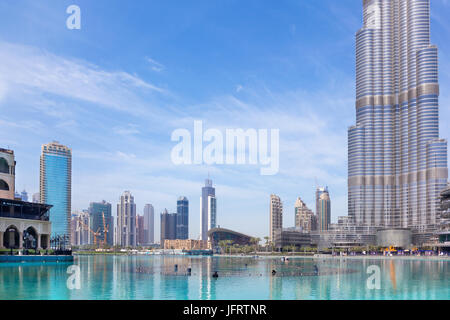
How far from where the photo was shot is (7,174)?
15250cm

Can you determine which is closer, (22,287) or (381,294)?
(381,294)

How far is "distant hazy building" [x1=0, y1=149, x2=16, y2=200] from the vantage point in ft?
495

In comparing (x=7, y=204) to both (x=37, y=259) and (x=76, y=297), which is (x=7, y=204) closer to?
(x=37, y=259)

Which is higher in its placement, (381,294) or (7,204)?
(7,204)

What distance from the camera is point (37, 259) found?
135000mm

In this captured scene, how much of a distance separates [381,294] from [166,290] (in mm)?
27174

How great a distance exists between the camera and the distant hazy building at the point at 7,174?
Result: 495 feet
